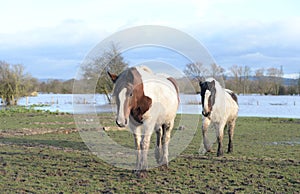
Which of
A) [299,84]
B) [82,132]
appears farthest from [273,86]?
[82,132]

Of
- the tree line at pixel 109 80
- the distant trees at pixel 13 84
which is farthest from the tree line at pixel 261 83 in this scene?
the distant trees at pixel 13 84

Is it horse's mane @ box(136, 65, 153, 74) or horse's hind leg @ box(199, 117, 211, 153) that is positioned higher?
horse's mane @ box(136, 65, 153, 74)

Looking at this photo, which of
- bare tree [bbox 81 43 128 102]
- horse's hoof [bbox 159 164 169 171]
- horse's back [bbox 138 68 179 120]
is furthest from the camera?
horse's hoof [bbox 159 164 169 171]

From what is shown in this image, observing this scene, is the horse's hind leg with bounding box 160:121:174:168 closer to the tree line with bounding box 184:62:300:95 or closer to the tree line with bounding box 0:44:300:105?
the tree line with bounding box 0:44:300:105

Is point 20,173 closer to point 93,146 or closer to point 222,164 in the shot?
point 93,146

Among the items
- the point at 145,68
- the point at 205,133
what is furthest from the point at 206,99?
the point at 145,68

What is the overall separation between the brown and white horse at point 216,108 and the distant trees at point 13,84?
128 ft

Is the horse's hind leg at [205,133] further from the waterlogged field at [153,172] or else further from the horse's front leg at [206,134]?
the waterlogged field at [153,172]

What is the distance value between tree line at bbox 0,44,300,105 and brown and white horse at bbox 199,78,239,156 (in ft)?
1.29

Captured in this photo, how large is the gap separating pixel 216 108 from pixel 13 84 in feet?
131

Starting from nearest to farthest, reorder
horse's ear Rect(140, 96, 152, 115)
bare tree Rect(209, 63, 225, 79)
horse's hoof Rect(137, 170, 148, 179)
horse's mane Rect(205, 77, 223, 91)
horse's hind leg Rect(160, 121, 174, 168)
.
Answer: horse's ear Rect(140, 96, 152, 115), horse's hoof Rect(137, 170, 148, 179), horse's hind leg Rect(160, 121, 174, 168), bare tree Rect(209, 63, 225, 79), horse's mane Rect(205, 77, 223, 91)

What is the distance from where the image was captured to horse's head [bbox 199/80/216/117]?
7945 mm

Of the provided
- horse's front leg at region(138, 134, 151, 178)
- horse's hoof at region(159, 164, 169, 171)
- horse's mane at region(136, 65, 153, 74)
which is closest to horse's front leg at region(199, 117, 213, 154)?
horse's hoof at region(159, 164, 169, 171)

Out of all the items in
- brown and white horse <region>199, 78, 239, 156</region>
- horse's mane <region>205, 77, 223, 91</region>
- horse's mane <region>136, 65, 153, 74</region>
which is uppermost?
horse's mane <region>136, 65, 153, 74</region>
